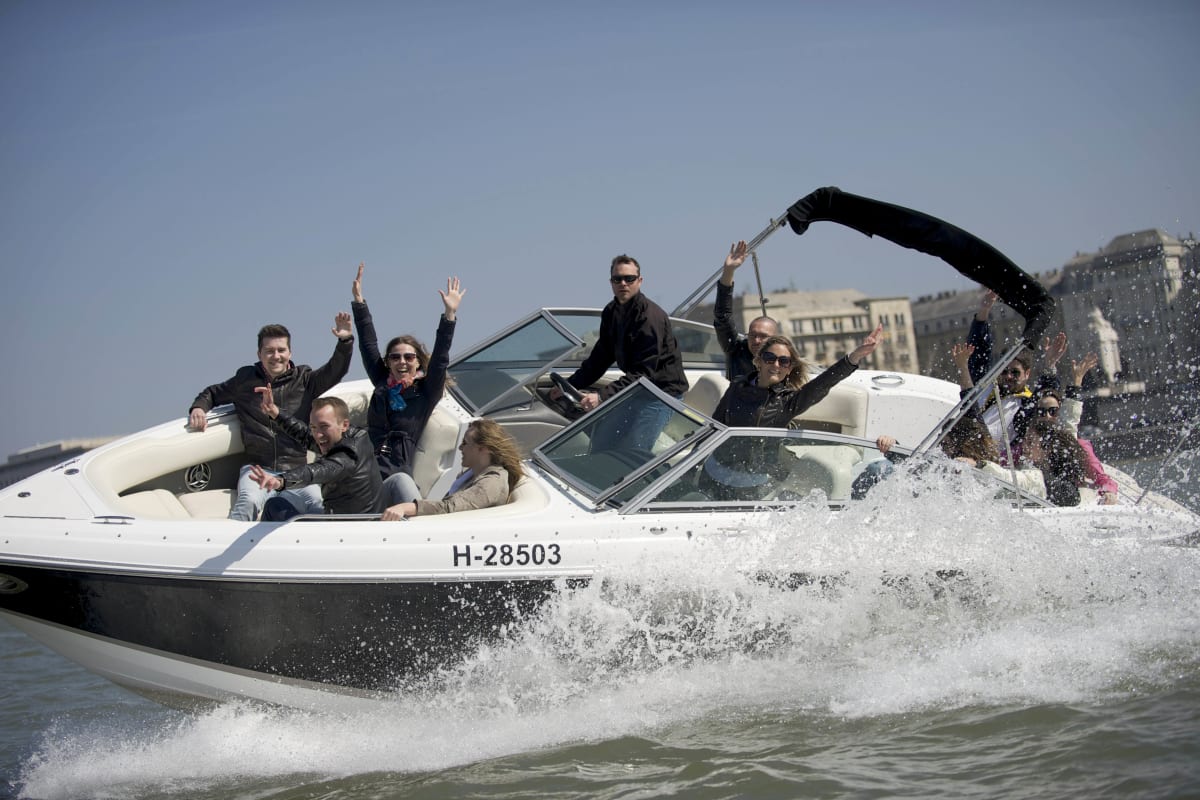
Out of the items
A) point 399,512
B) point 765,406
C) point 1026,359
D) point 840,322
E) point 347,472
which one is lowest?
point 399,512

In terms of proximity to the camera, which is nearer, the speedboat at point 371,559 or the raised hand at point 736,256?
the speedboat at point 371,559

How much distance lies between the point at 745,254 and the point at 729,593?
2677 millimetres

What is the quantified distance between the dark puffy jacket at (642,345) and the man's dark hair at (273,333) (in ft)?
6.17

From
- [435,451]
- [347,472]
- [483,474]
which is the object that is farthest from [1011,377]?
[347,472]

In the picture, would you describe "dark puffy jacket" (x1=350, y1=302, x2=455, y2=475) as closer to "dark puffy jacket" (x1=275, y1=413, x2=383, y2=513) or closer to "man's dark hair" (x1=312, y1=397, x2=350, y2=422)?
"dark puffy jacket" (x1=275, y1=413, x2=383, y2=513)

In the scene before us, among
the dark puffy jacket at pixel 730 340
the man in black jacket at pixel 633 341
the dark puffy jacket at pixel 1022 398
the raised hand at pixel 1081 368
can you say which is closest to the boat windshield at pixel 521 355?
the man in black jacket at pixel 633 341

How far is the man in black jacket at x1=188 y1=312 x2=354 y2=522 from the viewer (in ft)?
20.0

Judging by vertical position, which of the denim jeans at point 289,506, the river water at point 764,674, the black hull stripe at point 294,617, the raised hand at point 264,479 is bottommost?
the river water at point 764,674

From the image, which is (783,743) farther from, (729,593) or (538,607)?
(538,607)

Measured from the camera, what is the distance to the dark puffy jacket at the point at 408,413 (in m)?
5.84

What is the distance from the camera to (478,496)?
16.6ft

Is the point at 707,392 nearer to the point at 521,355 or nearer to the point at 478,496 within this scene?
the point at 521,355

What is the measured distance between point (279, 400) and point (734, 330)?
9.23 ft

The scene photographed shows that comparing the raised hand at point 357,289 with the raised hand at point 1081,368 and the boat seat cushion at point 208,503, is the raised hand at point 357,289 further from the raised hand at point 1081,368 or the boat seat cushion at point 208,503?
the raised hand at point 1081,368
